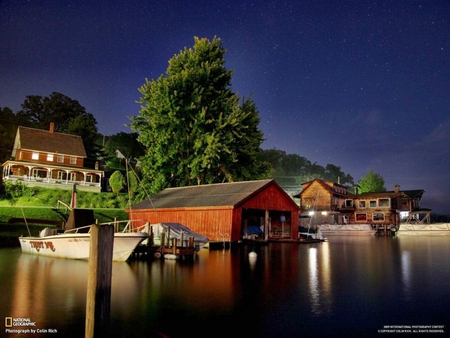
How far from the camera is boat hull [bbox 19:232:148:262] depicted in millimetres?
20609

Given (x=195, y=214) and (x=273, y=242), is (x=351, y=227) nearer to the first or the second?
(x=273, y=242)

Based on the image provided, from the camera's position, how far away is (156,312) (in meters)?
10.4

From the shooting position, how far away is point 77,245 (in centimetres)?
2139

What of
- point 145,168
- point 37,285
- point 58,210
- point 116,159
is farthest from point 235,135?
point 116,159

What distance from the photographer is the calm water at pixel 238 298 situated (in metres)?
9.26

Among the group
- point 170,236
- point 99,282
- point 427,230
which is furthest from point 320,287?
point 427,230

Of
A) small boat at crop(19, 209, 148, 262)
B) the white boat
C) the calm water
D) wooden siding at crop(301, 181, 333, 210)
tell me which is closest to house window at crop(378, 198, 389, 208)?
wooden siding at crop(301, 181, 333, 210)

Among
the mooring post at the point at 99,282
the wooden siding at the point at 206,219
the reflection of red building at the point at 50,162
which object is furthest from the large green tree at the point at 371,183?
the mooring post at the point at 99,282

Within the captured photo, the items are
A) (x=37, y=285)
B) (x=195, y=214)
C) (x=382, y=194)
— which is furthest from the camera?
(x=382, y=194)

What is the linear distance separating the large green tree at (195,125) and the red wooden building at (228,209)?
192 inches

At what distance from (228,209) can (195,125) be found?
16.8 meters

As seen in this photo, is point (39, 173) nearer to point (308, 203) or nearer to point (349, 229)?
point (308, 203)

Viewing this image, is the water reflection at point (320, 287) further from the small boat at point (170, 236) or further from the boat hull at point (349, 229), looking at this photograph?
the boat hull at point (349, 229)

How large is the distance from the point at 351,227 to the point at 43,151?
5300 centimetres
